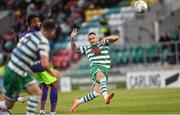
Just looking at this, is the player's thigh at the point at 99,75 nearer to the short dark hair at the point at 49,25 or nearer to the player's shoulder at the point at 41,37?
the player's shoulder at the point at 41,37

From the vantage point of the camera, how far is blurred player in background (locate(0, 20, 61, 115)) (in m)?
13.1

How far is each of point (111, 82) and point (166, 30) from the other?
17.8 feet

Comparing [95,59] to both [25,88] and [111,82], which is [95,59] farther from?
[111,82]

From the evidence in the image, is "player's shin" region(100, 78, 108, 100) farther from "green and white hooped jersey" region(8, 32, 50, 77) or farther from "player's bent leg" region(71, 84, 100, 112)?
"green and white hooped jersey" region(8, 32, 50, 77)

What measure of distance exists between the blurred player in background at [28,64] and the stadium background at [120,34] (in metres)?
16.5

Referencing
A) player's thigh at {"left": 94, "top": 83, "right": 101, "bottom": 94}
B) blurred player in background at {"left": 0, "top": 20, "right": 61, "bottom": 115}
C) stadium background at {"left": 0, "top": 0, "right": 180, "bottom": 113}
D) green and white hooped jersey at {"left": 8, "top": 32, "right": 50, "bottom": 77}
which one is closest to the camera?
blurred player in background at {"left": 0, "top": 20, "right": 61, "bottom": 115}

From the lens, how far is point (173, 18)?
40.3 m

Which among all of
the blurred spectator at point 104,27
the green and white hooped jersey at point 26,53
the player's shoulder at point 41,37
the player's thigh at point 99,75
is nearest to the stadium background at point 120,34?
the blurred spectator at point 104,27

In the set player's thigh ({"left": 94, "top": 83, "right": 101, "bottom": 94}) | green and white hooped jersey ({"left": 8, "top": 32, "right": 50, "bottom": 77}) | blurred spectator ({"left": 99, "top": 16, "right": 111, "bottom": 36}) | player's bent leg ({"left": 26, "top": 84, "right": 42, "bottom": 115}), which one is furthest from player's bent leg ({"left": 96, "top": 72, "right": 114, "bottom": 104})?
blurred spectator ({"left": 99, "top": 16, "right": 111, "bottom": 36})

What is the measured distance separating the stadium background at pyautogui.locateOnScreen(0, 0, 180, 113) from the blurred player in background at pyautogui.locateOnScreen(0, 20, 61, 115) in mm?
16540

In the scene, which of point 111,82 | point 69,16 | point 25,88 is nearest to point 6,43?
point 69,16

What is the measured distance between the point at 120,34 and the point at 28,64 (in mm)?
26653

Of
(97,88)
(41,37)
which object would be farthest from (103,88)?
(41,37)

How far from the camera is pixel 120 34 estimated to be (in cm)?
3997
